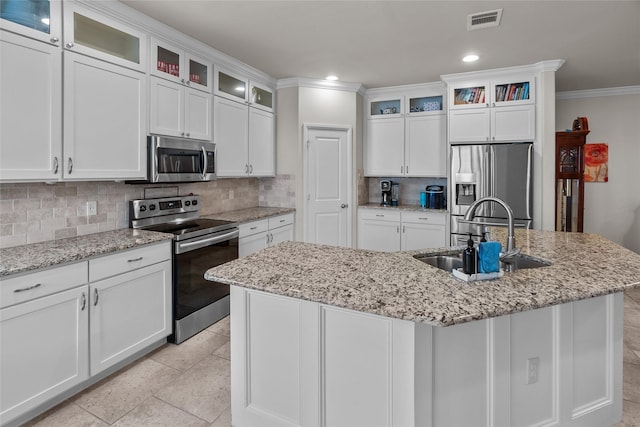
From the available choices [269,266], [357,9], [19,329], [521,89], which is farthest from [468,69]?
[19,329]

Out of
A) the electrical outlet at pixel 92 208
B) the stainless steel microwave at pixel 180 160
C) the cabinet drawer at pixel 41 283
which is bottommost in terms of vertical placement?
the cabinet drawer at pixel 41 283

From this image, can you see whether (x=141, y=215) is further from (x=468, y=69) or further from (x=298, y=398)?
(x=468, y=69)

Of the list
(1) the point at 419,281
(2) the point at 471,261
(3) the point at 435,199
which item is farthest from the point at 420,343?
(3) the point at 435,199

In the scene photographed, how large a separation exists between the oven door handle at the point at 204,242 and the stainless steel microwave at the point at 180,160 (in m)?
0.57

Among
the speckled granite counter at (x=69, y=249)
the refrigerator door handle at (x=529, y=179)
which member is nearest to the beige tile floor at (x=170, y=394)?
the speckled granite counter at (x=69, y=249)

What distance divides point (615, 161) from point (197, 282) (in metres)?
5.66

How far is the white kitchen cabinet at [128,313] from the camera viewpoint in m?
2.27

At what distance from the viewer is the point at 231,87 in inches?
153

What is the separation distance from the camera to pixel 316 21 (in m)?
2.90

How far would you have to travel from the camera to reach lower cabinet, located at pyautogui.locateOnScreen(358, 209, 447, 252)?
4551 mm

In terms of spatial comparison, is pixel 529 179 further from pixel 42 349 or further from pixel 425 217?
pixel 42 349

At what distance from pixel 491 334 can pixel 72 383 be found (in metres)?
2.33

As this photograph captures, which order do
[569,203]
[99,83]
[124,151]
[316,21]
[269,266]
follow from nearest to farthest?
1. [269,266]
2. [99,83]
3. [124,151]
4. [316,21]
5. [569,203]

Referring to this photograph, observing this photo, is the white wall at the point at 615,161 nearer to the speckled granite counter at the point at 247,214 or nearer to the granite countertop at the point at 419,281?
the granite countertop at the point at 419,281
